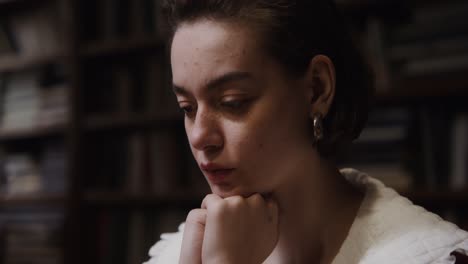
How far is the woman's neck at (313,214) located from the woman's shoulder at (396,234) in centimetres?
4

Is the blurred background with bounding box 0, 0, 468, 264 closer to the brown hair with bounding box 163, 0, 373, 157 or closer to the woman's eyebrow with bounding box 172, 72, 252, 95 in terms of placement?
the brown hair with bounding box 163, 0, 373, 157

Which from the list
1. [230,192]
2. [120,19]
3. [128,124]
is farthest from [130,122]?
[230,192]

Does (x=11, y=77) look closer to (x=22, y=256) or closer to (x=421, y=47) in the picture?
(x=22, y=256)

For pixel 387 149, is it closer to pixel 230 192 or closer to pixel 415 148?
pixel 415 148

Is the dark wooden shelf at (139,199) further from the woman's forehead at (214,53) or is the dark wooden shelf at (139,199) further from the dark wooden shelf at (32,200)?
the woman's forehead at (214,53)

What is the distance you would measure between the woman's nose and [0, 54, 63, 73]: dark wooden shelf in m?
1.53

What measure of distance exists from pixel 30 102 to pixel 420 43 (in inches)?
68.8

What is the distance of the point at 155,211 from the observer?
75.3 inches

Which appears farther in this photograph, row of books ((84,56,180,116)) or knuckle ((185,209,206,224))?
row of books ((84,56,180,116))

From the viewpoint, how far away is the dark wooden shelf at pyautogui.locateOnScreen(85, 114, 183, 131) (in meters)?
1.85

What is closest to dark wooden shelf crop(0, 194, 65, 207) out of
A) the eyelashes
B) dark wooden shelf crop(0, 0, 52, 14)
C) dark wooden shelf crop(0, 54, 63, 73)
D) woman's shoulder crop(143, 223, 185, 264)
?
dark wooden shelf crop(0, 54, 63, 73)

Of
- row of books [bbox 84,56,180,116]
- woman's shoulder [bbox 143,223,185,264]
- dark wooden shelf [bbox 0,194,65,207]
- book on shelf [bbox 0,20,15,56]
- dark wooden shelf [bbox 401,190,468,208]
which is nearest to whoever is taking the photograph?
woman's shoulder [bbox 143,223,185,264]

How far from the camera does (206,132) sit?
2.47 ft

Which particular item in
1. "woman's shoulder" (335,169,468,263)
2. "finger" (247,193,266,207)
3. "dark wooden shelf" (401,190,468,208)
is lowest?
"dark wooden shelf" (401,190,468,208)
